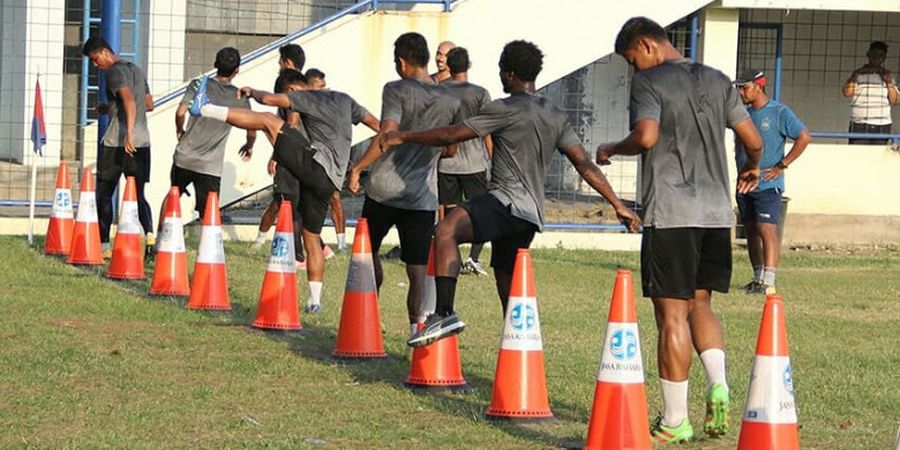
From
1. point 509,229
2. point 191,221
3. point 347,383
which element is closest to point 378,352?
point 347,383

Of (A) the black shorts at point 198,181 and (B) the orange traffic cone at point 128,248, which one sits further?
(A) the black shorts at point 198,181

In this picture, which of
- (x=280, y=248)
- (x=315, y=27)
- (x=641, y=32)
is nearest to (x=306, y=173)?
(x=280, y=248)

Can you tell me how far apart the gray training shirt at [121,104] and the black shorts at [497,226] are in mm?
6605

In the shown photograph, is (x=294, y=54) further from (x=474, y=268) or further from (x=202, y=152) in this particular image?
(x=474, y=268)

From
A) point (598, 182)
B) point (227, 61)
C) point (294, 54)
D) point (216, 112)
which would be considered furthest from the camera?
point (227, 61)

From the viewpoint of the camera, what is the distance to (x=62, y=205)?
16172 millimetres

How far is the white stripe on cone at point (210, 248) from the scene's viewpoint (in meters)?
12.4

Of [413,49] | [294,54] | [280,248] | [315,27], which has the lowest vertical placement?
[280,248]

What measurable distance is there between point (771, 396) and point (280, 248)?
505 cm

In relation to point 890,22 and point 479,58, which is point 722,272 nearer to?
point 479,58

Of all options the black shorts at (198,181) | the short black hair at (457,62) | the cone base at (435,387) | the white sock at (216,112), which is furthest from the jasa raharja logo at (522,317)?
the black shorts at (198,181)

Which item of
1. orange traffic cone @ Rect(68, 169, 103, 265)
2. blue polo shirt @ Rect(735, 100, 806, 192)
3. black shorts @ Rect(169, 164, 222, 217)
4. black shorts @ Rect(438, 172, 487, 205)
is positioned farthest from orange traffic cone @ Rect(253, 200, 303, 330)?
blue polo shirt @ Rect(735, 100, 806, 192)

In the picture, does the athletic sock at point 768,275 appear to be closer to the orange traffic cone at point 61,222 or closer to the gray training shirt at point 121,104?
the gray training shirt at point 121,104

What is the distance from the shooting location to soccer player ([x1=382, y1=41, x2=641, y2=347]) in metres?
9.01
